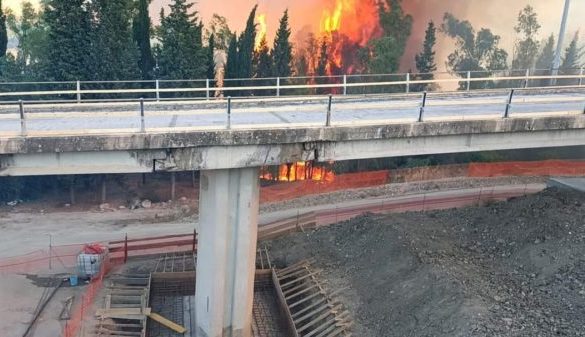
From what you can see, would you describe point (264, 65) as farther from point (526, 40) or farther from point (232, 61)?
point (526, 40)

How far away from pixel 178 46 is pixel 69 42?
7.40 metres

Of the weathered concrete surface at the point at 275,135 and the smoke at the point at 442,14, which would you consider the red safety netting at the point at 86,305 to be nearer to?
the weathered concrete surface at the point at 275,135

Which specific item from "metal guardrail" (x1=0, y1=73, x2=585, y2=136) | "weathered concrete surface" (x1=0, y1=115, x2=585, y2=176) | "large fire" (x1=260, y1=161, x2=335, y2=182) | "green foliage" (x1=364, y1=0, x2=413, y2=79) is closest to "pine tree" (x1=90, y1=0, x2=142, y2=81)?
"large fire" (x1=260, y1=161, x2=335, y2=182)

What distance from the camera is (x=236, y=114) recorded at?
1831 centimetres

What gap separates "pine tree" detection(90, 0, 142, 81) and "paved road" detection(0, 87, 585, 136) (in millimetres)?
17478

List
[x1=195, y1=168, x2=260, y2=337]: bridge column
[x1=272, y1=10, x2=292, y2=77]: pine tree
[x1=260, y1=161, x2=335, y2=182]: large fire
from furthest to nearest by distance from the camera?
[x1=272, y1=10, x2=292, y2=77]: pine tree < [x1=260, y1=161, x2=335, y2=182]: large fire < [x1=195, y1=168, x2=260, y2=337]: bridge column

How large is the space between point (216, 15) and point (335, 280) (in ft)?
133

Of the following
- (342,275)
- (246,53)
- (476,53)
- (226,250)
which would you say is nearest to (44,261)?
(226,250)

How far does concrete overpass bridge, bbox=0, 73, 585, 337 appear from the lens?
1488 cm

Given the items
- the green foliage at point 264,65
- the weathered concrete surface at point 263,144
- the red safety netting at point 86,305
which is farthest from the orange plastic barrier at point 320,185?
the weathered concrete surface at point 263,144

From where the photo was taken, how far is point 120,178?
4156 cm

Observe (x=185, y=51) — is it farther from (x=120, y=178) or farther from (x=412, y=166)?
(x=412, y=166)

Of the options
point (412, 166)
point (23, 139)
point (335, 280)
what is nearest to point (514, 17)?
point (412, 166)

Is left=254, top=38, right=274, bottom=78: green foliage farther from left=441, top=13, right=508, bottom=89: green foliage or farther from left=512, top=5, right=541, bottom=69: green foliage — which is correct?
left=512, top=5, right=541, bottom=69: green foliage
